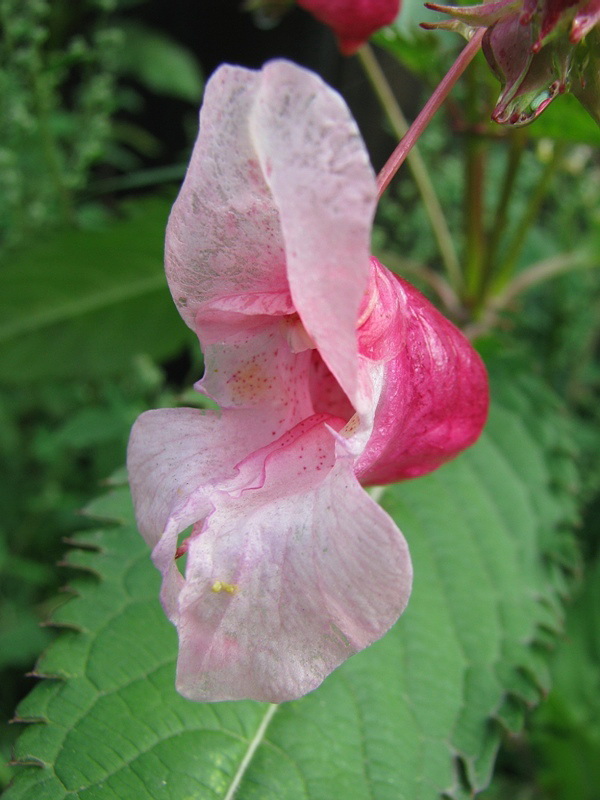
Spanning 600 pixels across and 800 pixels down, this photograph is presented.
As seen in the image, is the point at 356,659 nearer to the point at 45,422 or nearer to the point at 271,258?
the point at 271,258

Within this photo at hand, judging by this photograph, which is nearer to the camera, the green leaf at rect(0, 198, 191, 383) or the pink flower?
the pink flower

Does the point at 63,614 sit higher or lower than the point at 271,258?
lower

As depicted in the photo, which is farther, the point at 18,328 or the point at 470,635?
the point at 18,328

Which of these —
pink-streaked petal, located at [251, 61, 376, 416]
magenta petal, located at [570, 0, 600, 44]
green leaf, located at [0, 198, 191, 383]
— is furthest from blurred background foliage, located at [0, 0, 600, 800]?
pink-streaked petal, located at [251, 61, 376, 416]

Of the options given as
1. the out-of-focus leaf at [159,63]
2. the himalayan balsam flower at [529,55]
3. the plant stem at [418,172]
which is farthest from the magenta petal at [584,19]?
the out-of-focus leaf at [159,63]

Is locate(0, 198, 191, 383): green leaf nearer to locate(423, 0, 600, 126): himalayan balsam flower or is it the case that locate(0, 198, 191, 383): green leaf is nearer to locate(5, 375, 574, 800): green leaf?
locate(5, 375, 574, 800): green leaf

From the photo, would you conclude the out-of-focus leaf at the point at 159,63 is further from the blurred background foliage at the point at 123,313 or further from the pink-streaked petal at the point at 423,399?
the pink-streaked petal at the point at 423,399

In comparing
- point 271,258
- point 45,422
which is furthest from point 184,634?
point 45,422
